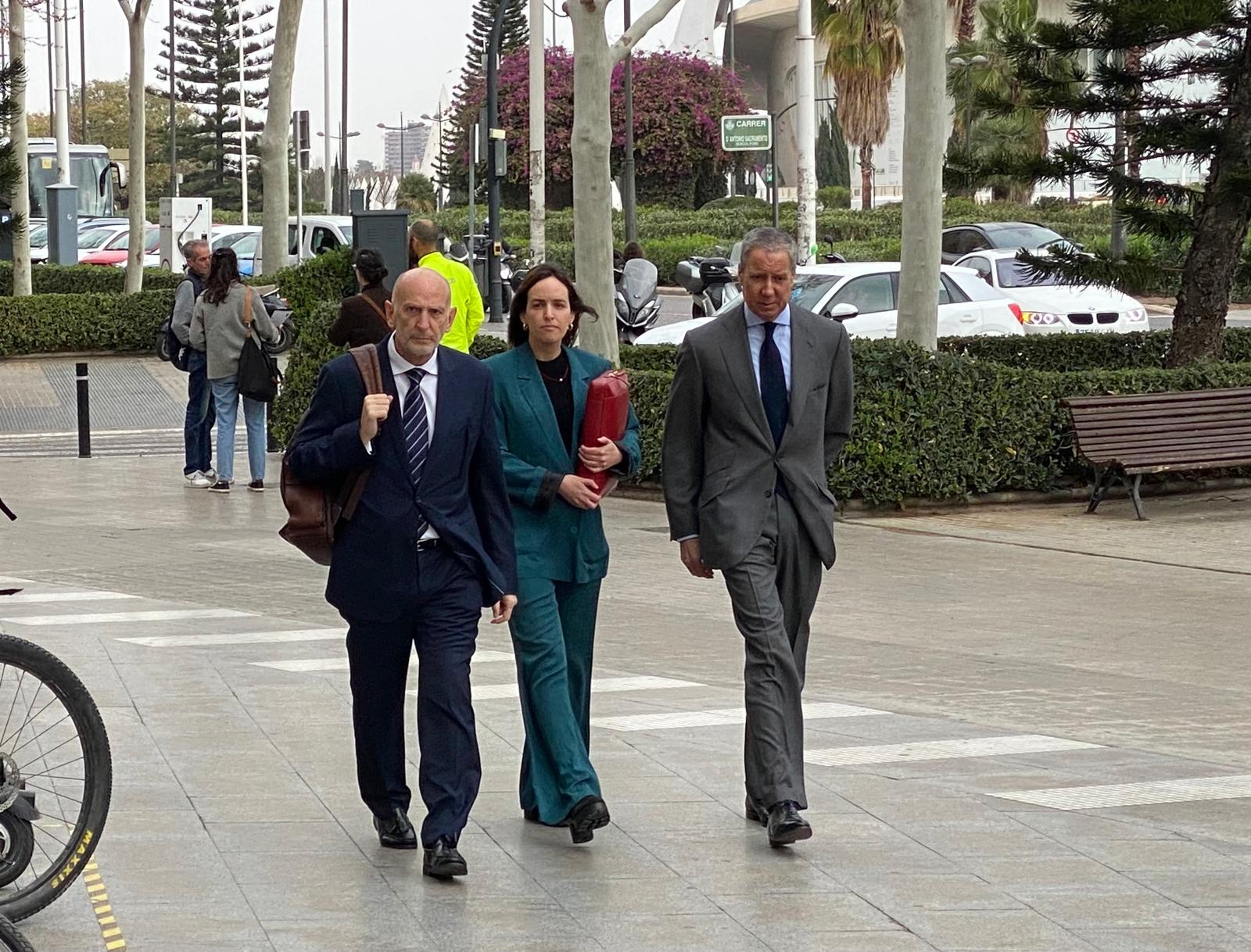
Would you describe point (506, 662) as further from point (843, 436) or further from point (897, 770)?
point (843, 436)

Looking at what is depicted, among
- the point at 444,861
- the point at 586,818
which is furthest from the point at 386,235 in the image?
the point at 444,861

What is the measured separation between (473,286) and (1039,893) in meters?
9.08

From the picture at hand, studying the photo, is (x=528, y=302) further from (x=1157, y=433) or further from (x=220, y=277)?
(x=220, y=277)

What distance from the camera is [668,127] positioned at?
6397cm

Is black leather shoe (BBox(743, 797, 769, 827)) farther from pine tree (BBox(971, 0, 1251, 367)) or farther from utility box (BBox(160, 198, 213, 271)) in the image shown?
utility box (BBox(160, 198, 213, 271))

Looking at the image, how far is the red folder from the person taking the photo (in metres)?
6.23

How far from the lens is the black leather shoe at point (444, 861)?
18.7ft

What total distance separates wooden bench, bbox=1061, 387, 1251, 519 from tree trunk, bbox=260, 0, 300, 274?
12835mm

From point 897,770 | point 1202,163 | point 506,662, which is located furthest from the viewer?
point 1202,163

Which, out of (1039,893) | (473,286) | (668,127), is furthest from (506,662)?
(668,127)

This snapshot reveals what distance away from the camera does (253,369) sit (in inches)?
616

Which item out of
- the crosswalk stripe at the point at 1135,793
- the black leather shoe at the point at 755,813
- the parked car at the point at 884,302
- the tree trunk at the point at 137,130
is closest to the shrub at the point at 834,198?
the tree trunk at the point at 137,130

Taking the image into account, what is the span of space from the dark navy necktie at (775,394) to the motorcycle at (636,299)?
1980cm

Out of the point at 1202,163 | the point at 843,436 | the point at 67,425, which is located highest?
the point at 1202,163
